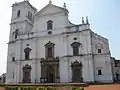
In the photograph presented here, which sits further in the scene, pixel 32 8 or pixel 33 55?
pixel 32 8

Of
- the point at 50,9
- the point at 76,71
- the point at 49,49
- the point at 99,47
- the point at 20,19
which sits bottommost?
the point at 76,71

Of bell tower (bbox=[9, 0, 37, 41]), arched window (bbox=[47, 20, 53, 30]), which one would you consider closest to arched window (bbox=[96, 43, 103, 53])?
arched window (bbox=[47, 20, 53, 30])

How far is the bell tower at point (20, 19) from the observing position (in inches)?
1208

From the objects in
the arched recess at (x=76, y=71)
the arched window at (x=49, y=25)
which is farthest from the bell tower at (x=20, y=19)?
the arched recess at (x=76, y=71)

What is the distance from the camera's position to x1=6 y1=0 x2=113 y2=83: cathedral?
949 inches

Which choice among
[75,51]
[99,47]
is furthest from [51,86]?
[99,47]

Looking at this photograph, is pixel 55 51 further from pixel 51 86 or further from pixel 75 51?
pixel 51 86

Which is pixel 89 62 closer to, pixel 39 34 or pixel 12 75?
pixel 39 34

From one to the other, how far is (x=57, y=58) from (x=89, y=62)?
497 cm

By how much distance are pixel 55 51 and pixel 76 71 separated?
4592mm

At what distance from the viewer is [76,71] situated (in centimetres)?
2456

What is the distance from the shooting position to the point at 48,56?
2683cm

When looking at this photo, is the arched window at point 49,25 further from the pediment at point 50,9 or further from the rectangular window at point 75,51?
the rectangular window at point 75,51

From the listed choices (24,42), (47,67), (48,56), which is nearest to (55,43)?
(48,56)
